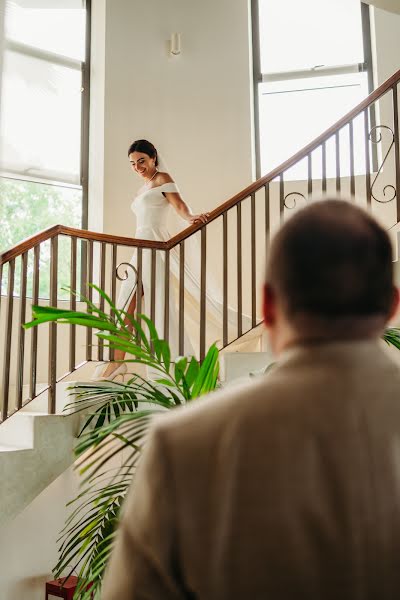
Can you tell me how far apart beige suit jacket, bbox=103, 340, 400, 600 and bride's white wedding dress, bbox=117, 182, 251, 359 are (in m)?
3.48

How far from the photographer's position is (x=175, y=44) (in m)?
6.46

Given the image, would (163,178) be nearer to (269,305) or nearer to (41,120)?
(41,120)

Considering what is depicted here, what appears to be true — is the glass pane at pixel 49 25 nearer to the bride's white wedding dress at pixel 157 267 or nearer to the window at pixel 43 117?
the window at pixel 43 117

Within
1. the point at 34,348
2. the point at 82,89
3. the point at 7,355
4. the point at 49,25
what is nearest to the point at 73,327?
the point at 34,348

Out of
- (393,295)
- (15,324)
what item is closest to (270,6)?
(15,324)

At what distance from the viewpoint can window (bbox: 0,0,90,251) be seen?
575 centimetres

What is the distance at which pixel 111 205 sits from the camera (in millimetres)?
6023

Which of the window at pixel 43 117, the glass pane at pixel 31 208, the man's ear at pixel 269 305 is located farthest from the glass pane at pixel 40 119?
the man's ear at pixel 269 305

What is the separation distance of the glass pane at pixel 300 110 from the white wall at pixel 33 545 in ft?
11.8

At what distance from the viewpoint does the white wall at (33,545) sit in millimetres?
4500

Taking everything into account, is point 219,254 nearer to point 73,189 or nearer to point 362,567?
point 73,189

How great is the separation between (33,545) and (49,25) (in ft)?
14.7

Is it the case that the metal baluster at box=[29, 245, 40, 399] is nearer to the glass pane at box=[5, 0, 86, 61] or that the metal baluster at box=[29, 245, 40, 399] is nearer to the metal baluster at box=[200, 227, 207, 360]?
the metal baluster at box=[200, 227, 207, 360]

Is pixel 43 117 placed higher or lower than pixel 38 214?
higher
